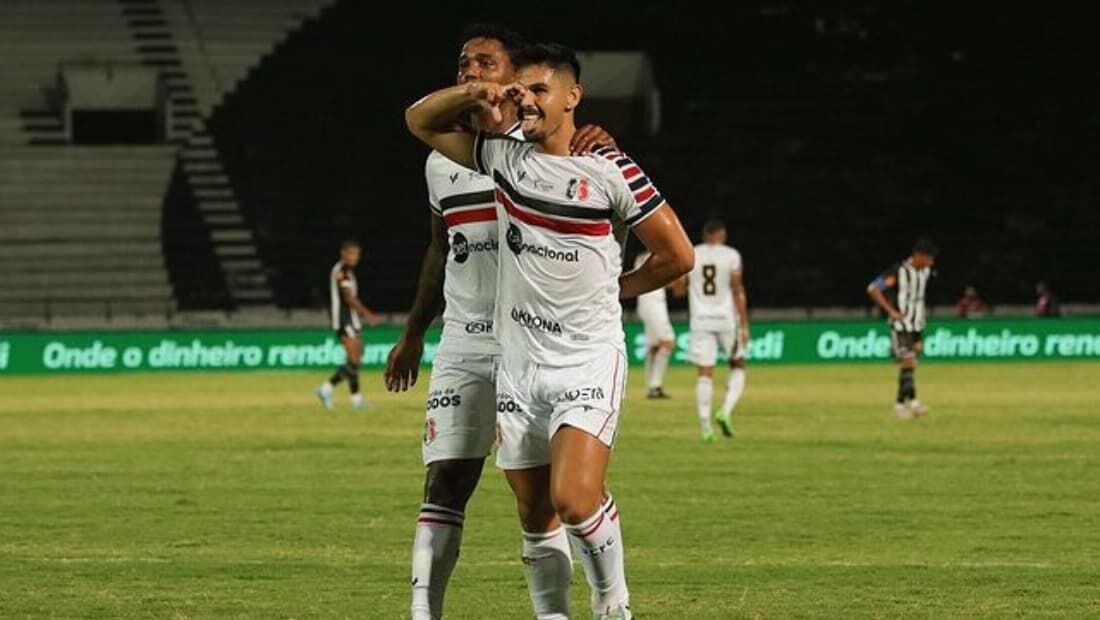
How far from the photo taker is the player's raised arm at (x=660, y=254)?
8141mm

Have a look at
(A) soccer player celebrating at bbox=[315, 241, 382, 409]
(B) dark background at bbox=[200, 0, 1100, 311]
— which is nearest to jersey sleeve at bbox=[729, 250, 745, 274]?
(A) soccer player celebrating at bbox=[315, 241, 382, 409]

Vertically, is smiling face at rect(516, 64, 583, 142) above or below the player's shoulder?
above

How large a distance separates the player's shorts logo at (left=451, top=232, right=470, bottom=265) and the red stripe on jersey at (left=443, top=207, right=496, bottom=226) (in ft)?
0.18

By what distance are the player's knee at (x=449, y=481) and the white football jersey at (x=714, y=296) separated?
49.4 feet

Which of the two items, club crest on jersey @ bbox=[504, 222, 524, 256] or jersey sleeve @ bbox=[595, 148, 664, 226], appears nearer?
jersey sleeve @ bbox=[595, 148, 664, 226]

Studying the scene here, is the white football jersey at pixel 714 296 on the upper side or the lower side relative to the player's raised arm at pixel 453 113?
lower

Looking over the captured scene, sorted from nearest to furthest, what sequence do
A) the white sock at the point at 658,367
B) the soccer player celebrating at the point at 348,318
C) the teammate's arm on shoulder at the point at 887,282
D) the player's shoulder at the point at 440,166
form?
the player's shoulder at the point at 440,166 → the teammate's arm on shoulder at the point at 887,282 → the soccer player celebrating at the point at 348,318 → the white sock at the point at 658,367

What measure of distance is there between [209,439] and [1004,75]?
116 ft

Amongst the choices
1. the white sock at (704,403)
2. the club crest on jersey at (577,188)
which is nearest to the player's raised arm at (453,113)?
the club crest on jersey at (577,188)

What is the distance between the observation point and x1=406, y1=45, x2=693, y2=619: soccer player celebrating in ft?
26.3

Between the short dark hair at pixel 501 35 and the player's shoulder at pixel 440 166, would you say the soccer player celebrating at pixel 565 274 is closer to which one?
the short dark hair at pixel 501 35

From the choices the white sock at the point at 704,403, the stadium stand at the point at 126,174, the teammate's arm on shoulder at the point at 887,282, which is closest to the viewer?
the white sock at the point at 704,403

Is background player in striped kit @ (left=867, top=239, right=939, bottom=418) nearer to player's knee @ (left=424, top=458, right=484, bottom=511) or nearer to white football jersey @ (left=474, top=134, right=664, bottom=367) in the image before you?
player's knee @ (left=424, top=458, right=484, bottom=511)

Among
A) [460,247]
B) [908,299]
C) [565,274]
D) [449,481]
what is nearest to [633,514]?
[449,481]
